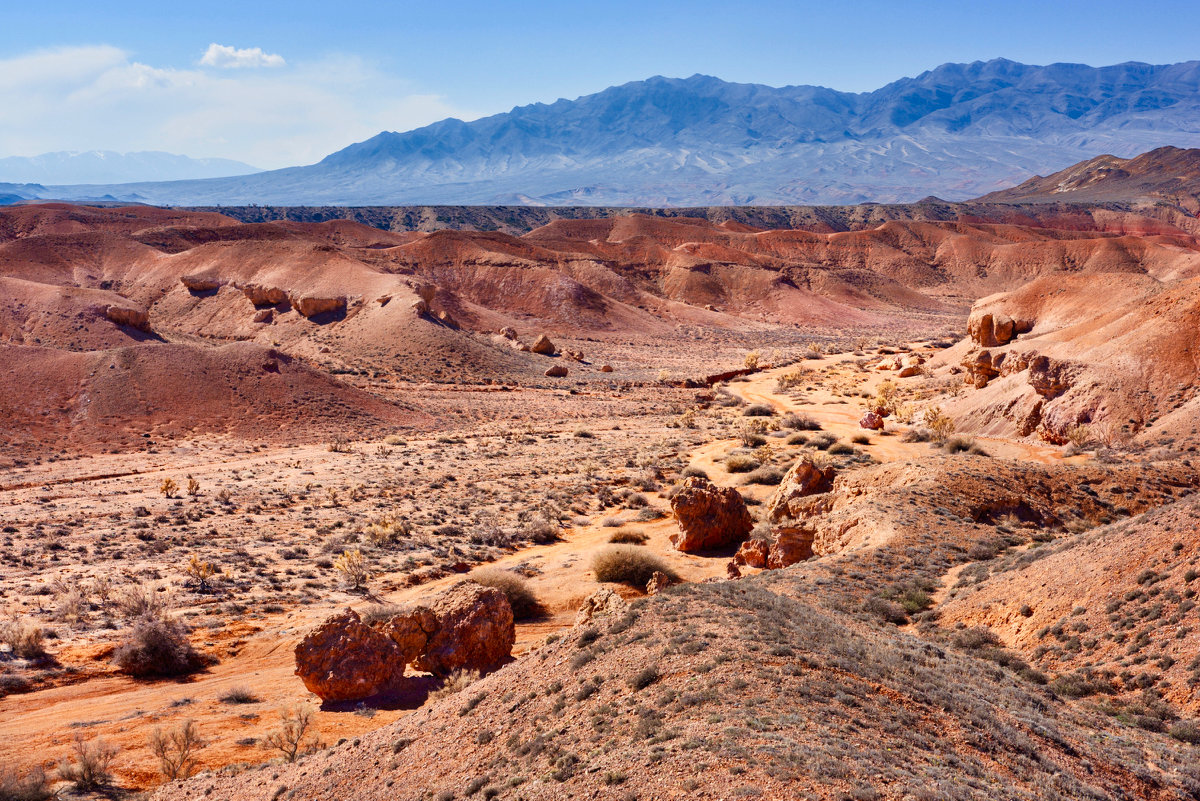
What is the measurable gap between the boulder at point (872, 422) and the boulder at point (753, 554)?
15.9 meters

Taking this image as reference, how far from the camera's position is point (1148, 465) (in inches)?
725

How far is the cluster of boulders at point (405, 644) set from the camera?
35.7 ft

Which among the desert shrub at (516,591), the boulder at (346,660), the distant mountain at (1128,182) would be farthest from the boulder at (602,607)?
the distant mountain at (1128,182)

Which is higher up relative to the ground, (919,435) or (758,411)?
(919,435)

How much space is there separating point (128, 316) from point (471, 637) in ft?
149

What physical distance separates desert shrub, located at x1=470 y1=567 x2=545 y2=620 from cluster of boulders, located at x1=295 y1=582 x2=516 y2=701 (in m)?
2.16

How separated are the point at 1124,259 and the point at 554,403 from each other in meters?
81.7

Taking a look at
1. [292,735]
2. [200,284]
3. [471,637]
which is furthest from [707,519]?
[200,284]

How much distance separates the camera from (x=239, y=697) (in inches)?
434

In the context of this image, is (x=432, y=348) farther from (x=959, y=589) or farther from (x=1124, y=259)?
(x=1124, y=259)

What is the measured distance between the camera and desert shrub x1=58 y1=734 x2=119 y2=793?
28.1 ft

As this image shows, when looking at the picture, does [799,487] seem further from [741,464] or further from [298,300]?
[298,300]

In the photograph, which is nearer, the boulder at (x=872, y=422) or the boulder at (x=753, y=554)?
the boulder at (x=753, y=554)

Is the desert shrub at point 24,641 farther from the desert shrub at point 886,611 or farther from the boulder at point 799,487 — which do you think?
the boulder at point 799,487
